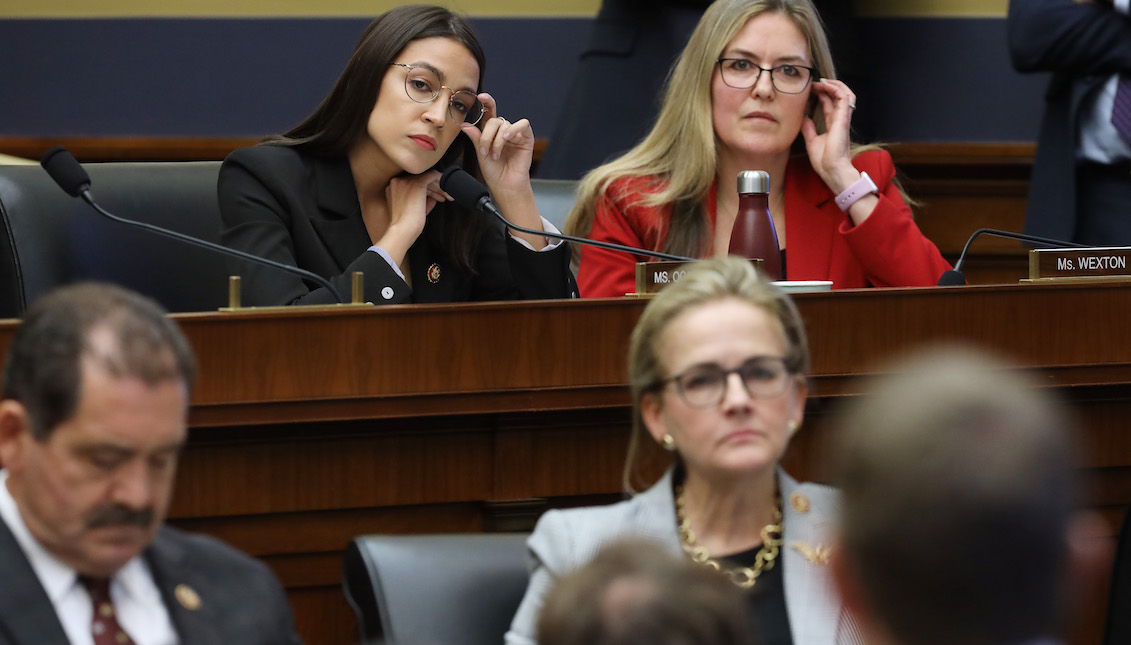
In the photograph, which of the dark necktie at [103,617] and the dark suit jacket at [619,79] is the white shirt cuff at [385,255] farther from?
the dark suit jacket at [619,79]

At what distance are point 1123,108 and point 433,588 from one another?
2.39 metres

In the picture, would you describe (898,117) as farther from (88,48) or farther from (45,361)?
(45,361)

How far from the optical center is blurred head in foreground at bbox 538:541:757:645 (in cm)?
92

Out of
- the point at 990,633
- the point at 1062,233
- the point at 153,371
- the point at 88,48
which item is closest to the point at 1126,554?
the point at 990,633

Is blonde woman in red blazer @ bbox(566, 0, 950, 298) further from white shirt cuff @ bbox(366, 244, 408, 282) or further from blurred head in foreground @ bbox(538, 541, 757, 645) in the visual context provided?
blurred head in foreground @ bbox(538, 541, 757, 645)

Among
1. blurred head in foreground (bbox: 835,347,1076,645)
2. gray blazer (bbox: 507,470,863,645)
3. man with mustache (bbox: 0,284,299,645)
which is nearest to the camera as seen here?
blurred head in foreground (bbox: 835,347,1076,645)

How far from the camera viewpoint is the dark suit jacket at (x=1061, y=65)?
345 cm

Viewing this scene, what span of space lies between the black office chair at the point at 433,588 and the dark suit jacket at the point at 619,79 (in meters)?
2.31

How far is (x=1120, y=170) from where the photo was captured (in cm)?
352

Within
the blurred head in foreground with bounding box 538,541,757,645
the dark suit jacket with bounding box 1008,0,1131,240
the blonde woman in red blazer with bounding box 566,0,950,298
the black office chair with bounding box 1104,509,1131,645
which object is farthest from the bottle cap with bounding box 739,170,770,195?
the blurred head in foreground with bounding box 538,541,757,645

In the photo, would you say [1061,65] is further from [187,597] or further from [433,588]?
[187,597]

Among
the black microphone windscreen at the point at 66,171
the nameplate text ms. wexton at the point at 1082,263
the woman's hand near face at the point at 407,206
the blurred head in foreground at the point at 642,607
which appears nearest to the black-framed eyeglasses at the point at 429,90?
the woman's hand near face at the point at 407,206

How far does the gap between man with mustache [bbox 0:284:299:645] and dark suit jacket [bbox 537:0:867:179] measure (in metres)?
2.63

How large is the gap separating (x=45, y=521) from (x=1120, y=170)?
9.20 ft
